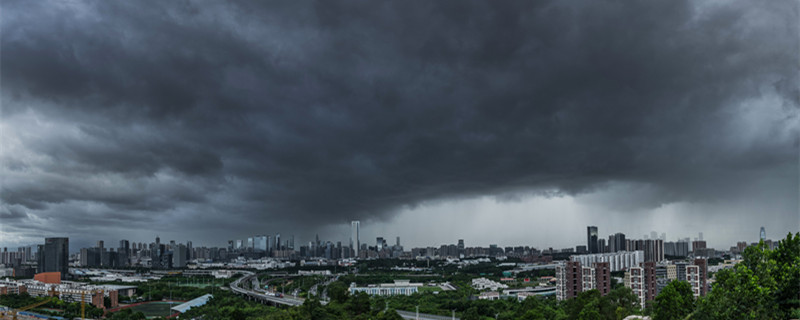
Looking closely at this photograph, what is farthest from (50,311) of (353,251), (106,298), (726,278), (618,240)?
(353,251)

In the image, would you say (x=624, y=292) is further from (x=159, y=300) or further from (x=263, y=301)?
(x=159, y=300)

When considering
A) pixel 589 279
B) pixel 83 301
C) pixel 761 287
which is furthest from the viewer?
pixel 83 301

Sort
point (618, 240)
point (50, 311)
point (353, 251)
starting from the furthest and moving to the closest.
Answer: point (353, 251), point (618, 240), point (50, 311)

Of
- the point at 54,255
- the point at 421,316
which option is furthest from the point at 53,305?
the point at 54,255

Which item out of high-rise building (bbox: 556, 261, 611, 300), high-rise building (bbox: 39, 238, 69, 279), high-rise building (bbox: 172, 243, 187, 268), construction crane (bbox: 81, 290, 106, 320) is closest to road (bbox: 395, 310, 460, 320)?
high-rise building (bbox: 556, 261, 611, 300)

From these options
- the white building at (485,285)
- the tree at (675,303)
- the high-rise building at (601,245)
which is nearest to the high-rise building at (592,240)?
the high-rise building at (601,245)

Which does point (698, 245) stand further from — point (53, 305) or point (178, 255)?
point (178, 255)

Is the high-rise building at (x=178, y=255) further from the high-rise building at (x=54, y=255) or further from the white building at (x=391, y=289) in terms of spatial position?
the white building at (x=391, y=289)
